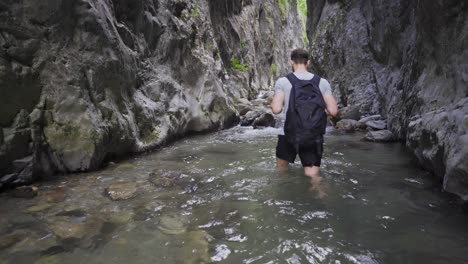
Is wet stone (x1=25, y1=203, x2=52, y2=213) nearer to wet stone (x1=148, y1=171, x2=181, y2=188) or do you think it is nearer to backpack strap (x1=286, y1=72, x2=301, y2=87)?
wet stone (x1=148, y1=171, x2=181, y2=188)

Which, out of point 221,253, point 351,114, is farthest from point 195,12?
point 221,253

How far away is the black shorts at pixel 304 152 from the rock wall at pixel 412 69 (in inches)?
57.2

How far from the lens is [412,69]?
7.85 m

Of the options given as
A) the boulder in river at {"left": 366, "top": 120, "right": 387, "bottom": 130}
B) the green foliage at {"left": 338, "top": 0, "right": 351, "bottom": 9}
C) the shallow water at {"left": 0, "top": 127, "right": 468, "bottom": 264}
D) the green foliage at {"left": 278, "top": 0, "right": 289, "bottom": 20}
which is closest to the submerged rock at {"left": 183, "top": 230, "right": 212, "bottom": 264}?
the shallow water at {"left": 0, "top": 127, "right": 468, "bottom": 264}

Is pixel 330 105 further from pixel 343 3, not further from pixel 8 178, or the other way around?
pixel 343 3

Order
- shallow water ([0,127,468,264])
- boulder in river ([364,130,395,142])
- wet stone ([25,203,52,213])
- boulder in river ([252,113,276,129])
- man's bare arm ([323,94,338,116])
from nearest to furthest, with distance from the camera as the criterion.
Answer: shallow water ([0,127,468,264]) < wet stone ([25,203,52,213]) < man's bare arm ([323,94,338,116]) < boulder in river ([364,130,395,142]) < boulder in river ([252,113,276,129])

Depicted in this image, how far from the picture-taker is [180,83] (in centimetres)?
1118

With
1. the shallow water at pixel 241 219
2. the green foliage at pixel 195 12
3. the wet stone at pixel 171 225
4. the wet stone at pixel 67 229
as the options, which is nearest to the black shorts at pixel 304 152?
the shallow water at pixel 241 219

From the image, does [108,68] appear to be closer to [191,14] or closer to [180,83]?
[180,83]

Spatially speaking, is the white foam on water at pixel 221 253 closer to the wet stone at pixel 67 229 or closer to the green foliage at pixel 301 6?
the wet stone at pixel 67 229

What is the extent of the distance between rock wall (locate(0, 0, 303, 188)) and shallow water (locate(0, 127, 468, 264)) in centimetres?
61

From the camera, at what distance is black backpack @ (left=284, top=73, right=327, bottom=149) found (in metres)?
4.29

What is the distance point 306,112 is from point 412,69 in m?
4.94

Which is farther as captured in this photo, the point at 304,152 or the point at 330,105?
the point at 304,152
